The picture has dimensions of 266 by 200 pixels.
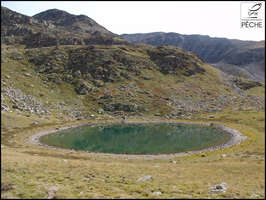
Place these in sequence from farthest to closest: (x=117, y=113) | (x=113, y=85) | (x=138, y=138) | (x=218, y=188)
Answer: (x=113, y=85)
(x=117, y=113)
(x=138, y=138)
(x=218, y=188)

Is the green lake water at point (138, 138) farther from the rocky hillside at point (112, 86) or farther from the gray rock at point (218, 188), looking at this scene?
the gray rock at point (218, 188)

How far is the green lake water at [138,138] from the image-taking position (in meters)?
68.8

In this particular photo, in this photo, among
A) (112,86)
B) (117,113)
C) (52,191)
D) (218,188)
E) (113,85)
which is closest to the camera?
(52,191)

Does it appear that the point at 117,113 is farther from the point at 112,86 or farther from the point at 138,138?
the point at 138,138

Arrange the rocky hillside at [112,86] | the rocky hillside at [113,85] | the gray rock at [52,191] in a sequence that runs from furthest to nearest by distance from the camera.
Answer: the rocky hillside at [113,85] → the rocky hillside at [112,86] → the gray rock at [52,191]

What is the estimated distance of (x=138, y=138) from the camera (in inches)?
3324

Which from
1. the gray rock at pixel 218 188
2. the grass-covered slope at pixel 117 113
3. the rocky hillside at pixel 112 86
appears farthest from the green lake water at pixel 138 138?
the gray rock at pixel 218 188

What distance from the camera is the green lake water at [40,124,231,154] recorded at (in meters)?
68.8

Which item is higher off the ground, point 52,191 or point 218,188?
point 52,191

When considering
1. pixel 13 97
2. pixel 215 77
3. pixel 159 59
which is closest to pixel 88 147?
pixel 13 97

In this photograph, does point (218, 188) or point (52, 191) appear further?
point (218, 188)

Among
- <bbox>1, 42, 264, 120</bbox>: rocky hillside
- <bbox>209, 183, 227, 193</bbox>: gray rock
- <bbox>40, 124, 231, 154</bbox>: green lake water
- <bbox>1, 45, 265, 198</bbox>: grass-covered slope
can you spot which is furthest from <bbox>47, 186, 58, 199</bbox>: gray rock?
<bbox>1, 42, 264, 120</bbox>: rocky hillside

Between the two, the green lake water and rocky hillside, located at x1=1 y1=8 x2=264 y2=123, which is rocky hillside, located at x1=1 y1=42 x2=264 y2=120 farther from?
the green lake water

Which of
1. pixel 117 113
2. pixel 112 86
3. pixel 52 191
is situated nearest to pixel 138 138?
pixel 117 113
